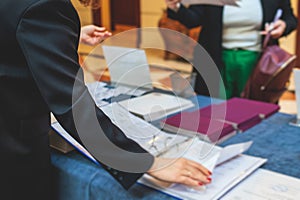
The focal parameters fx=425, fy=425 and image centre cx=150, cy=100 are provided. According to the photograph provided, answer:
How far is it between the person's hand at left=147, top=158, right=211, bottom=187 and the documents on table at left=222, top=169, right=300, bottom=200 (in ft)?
0.22

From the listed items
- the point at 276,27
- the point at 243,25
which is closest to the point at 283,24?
the point at 276,27

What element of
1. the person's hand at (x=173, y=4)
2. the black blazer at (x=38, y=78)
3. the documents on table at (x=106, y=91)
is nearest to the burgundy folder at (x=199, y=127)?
the documents on table at (x=106, y=91)

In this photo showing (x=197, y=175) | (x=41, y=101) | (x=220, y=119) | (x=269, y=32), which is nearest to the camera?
(x=41, y=101)

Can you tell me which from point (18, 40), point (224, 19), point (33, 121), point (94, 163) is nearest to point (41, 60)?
point (18, 40)

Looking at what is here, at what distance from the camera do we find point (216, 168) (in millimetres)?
1042

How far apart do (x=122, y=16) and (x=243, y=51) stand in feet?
19.3

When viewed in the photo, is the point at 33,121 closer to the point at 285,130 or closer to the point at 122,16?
the point at 285,130

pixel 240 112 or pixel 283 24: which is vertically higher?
pixel 283 24

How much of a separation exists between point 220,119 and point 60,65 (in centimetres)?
79

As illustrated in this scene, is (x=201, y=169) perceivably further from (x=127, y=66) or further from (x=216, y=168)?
(x=127, y=66)

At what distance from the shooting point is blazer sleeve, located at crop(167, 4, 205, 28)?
2045 millimetres

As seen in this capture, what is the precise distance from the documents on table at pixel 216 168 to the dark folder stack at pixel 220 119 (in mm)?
65

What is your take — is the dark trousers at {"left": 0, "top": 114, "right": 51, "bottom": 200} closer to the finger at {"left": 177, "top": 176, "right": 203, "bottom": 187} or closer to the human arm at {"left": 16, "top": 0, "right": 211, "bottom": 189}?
the human arm at {"left": 16, "top": 0, "right": 211, "bottom": 189}

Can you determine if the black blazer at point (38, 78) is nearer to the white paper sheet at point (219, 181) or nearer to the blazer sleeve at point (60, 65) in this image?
the blazer sleeve at point (60, 65)
